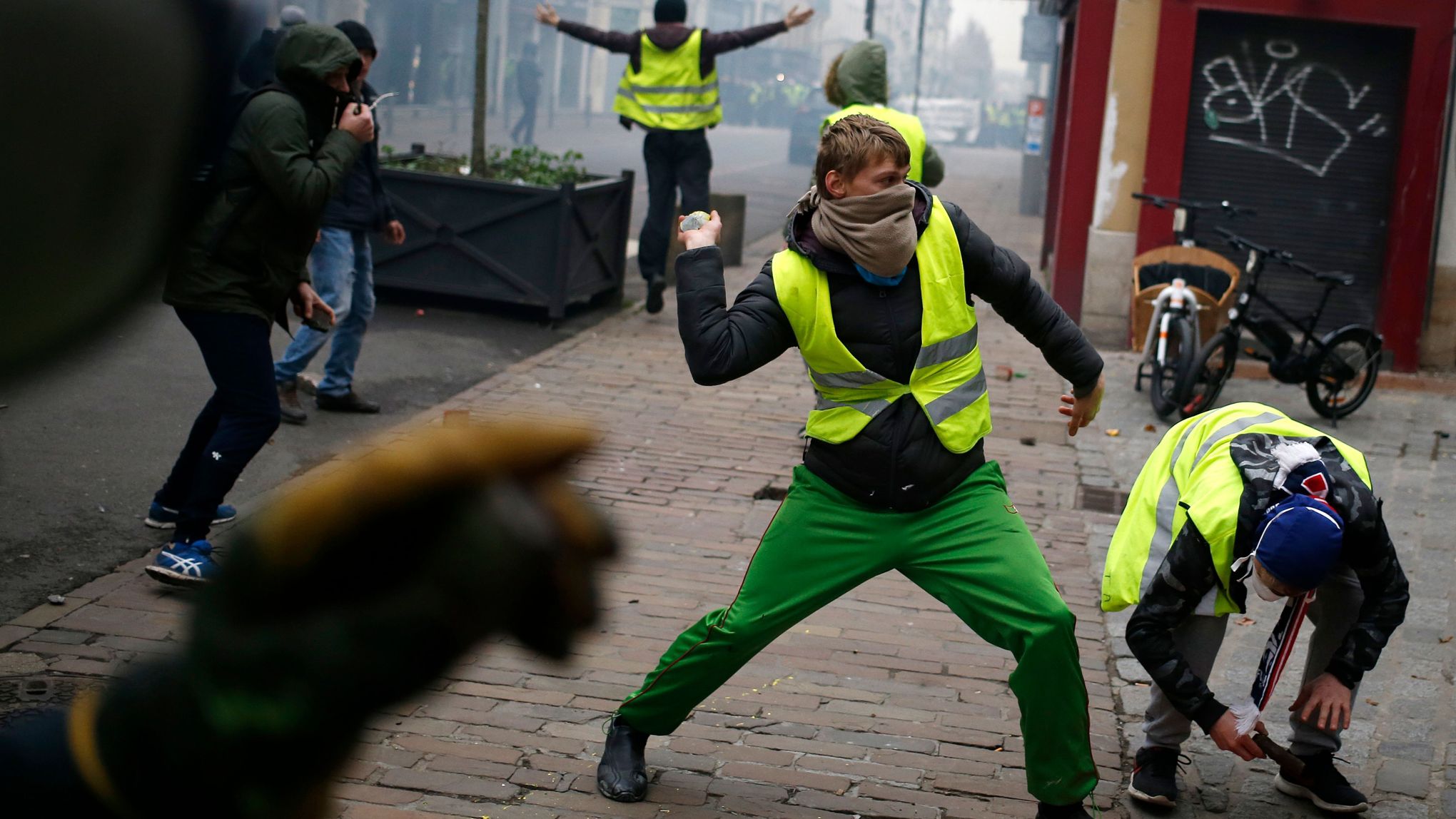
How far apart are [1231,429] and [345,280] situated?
16.4 feet

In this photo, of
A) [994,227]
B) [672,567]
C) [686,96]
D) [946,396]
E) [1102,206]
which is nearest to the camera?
[946,396]

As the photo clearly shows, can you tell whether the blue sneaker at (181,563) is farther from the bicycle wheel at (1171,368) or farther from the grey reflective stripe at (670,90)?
the grey reflective stripe at (670,90)

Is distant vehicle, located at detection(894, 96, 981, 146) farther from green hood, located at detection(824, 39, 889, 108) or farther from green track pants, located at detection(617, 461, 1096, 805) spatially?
green track pants, located at detection(617, 461, 1096, 805)

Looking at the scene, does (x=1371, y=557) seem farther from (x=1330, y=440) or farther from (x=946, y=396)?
(x=946, y=396)

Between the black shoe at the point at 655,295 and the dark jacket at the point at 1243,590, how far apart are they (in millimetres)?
7778

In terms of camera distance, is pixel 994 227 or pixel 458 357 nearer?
pixel 458 357

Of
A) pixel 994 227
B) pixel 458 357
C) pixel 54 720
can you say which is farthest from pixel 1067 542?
pixel 994 227

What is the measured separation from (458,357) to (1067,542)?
174 inches

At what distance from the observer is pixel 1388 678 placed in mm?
5090

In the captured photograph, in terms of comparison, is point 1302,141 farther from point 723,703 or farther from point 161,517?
point 161,517

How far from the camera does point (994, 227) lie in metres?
21.9

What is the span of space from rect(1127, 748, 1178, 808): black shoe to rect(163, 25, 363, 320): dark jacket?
3.18m

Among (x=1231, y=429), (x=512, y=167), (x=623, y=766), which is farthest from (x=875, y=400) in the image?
(x=512, y=167)

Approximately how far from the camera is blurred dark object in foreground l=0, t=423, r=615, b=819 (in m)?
1.08
